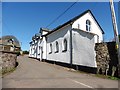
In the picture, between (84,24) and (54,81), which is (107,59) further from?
(84,24)

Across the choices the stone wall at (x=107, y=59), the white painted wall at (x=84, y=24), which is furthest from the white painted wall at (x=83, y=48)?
the white painted wall at (x=84, y=24)

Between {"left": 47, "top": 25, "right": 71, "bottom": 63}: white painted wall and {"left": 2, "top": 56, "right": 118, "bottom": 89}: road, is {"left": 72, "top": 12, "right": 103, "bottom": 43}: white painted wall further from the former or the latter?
{"left": 2, "top": 56, "right": 118, "bottom": 89}: road

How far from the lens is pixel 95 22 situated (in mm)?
26453

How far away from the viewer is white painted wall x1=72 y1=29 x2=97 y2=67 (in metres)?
17.1

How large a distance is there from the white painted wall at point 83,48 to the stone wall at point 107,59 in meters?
0.82

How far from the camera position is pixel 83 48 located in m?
19.1

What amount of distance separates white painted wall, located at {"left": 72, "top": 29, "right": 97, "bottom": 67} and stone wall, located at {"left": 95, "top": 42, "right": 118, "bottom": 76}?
822 millimetres

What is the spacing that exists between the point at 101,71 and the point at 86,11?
11.7 m

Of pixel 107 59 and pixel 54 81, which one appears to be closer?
pixel 54 81

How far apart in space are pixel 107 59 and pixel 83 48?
4.39 metres

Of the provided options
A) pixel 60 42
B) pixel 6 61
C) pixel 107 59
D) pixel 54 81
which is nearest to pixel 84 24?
pixel 60 42

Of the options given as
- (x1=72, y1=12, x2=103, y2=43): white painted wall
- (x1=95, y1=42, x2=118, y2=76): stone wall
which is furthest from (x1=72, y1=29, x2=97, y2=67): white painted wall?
(x1=72, y1=12, x2=103, y2=43): white painted wall

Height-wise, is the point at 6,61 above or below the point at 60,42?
below

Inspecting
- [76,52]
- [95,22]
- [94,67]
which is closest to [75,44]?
[76,52]
